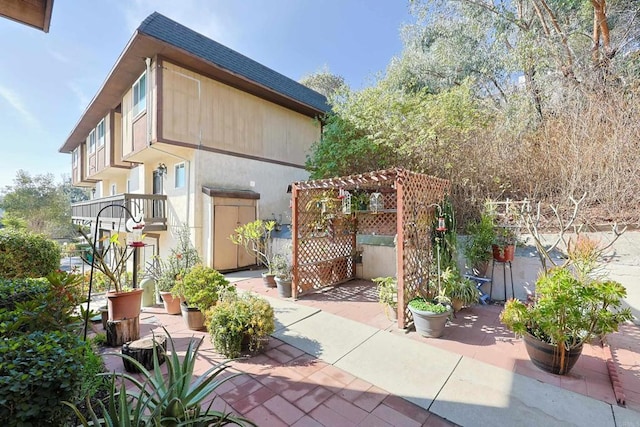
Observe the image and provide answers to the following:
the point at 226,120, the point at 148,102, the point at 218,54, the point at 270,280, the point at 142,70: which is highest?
the point at 218,54

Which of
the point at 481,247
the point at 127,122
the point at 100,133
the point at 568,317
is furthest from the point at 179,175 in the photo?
the point at 568,317

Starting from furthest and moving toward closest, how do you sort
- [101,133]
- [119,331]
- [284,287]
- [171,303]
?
[101,133]
[284,287]
[171,303]
[119,331]

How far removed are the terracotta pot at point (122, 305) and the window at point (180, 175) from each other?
563 cm

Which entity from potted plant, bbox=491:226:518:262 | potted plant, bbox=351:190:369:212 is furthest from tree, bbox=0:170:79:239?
potted plant, bbox=491:226:518:262

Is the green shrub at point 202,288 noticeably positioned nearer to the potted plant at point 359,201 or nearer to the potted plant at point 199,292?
the potted plant at point 199,292

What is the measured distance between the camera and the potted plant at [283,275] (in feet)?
18.9

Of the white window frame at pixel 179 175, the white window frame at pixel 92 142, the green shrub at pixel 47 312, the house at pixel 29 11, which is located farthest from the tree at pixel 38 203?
the green shrub at pixel 47 312

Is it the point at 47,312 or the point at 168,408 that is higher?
the point at 47,312

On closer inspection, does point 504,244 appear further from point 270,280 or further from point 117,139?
point 117,139

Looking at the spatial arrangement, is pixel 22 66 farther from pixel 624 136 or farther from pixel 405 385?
pixel 624 136

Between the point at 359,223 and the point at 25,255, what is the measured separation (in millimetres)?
6824

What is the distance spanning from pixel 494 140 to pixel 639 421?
5991 mm

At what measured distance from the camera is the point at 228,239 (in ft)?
27.4

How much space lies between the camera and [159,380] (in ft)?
6.79
